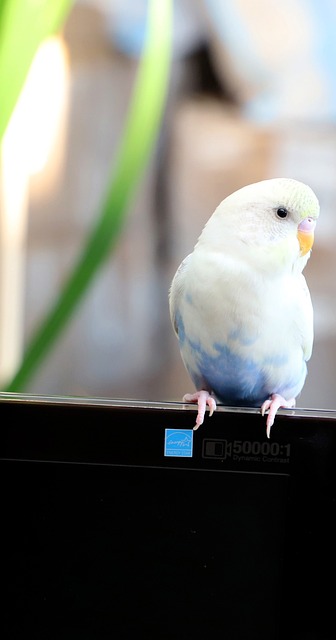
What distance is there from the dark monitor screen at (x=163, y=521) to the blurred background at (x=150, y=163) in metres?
1.09

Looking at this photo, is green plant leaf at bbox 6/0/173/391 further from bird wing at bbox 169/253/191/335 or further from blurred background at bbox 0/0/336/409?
bird wing at bbox 169/253/191/335

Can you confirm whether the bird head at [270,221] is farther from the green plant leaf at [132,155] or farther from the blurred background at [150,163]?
the blurred background at [150,163]

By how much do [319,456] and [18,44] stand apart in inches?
33.0

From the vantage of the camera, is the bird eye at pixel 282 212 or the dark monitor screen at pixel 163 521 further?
the bird eye at pixel 282 212

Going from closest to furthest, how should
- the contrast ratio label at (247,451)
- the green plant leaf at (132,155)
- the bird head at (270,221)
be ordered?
the contrast ratio label at (247,451), the bird head at (270,221), the green plant leaf at (132,155)

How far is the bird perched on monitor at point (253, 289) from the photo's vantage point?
2.32 ft

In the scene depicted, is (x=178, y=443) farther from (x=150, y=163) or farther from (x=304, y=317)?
(x=150, y=163)

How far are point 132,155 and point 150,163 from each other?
0.24ft

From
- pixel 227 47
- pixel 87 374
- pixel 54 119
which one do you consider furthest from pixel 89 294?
pixel 227 47

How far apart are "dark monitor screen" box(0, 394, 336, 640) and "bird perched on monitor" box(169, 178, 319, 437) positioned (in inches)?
5.6

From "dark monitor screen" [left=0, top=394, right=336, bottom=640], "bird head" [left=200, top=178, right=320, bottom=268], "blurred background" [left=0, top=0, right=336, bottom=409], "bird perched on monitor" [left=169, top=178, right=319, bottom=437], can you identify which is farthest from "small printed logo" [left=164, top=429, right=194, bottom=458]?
"blurred background" [left=0, top=0, right=336, bottom=409]

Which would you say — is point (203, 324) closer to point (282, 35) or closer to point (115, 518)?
point (115, 518)

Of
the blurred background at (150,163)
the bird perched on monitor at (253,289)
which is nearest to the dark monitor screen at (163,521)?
the bird perched on monitor at (253,289)

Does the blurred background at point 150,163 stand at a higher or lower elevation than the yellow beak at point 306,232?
higher
